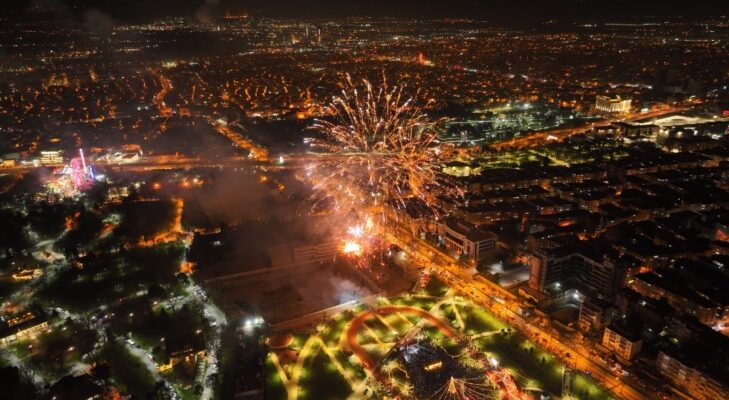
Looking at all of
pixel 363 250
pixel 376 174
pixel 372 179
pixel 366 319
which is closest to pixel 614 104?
pixel 376 174

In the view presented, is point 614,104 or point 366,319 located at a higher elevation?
point 614,104

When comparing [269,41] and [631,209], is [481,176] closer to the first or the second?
[631,209]

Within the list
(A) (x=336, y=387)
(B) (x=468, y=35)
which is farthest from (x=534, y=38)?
(A) (x=336, y=387)

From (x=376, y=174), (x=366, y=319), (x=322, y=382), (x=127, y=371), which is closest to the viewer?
(x=322, y=382)

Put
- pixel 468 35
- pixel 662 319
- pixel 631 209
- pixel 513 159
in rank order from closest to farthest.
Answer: pixel 662 319, pixel 631 209, pixel 513 159, pixel 468 35

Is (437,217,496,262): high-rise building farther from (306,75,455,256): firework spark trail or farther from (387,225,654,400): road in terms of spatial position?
(306,75,455,256): firework spark trail

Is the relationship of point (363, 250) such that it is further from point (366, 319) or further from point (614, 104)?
point (614, 104)

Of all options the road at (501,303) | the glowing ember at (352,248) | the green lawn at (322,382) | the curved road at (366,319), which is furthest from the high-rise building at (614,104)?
the green lawn at (322,382)

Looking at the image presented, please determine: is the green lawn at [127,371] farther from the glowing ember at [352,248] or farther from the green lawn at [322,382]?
the glowing ember at [352,248]
